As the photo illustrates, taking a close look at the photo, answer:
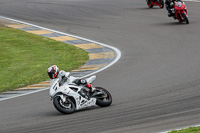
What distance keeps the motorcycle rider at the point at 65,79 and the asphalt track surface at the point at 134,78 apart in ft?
1.70

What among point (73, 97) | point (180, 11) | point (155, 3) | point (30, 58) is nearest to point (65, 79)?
point (73, 97)

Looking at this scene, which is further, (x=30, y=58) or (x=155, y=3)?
(x=155, y=3)

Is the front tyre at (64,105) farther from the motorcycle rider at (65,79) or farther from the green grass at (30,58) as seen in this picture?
the green grass at (30,58)

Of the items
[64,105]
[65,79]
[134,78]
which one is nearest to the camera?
[64,105]

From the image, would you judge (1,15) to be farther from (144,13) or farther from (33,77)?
(33,77)

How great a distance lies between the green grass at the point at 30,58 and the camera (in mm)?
15961

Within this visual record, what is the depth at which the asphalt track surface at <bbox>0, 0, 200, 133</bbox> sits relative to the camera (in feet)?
30.4

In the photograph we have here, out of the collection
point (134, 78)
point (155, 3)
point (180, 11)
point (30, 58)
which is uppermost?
point (180, 11)

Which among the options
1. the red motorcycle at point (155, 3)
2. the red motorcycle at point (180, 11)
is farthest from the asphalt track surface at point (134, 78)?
the red motorcycle at point (155, 3)

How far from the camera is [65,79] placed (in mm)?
10641

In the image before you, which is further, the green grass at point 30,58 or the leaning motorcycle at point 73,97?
the green grass at point 30,58

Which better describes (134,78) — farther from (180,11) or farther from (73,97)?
(180,11)

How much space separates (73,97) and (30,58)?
9124mm

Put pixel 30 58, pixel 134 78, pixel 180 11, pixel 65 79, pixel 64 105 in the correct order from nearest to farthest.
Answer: pixel 64 105
pixel 65 79
pixel 134 78
pixel 30 58
pixel 180 11
